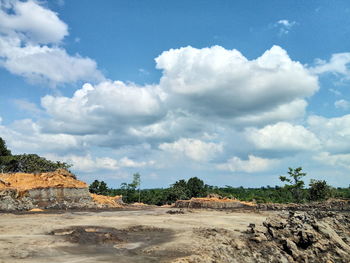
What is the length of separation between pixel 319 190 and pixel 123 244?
62292 mm

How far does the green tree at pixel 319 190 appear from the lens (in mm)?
69625

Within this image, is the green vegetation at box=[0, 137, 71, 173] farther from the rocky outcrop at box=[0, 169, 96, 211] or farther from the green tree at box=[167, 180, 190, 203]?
the green tree at box=[167, 180, 190, 203]

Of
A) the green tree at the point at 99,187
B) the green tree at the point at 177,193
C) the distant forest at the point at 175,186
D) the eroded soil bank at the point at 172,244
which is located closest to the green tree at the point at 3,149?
the distant forest at the point at 175,186

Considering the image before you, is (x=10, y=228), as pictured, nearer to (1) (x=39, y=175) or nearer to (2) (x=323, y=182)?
(1) (x=39, y=175)

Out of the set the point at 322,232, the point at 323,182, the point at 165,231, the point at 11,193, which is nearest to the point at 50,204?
the point at 11,193

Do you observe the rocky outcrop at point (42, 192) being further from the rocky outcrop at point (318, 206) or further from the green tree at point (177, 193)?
the rocky outcrop at point (318, 206)

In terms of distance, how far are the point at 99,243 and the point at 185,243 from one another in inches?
201

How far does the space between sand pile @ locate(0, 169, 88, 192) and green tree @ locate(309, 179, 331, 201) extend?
162 ft

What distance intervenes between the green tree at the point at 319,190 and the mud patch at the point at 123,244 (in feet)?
184

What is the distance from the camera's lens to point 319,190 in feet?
230

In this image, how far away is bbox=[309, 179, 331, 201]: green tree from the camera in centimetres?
6962

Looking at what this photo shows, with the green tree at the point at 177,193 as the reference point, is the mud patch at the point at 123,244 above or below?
below

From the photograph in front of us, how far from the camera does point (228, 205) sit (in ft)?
202

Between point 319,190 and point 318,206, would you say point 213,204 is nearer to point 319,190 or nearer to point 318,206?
point 318,206
